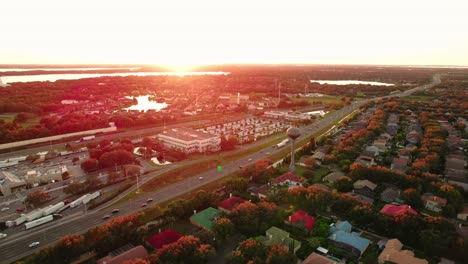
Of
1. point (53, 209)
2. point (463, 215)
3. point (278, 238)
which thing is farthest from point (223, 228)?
point (463, 215)

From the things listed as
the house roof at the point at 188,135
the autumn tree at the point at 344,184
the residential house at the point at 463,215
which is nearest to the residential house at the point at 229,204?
the autumn tree at the point at 344,184

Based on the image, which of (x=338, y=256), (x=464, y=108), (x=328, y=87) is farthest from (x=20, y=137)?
(x=328, y=87)

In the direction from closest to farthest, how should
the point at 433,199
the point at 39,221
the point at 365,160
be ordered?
the point at 39,221 < the point at 433,199 < the point at 365,160

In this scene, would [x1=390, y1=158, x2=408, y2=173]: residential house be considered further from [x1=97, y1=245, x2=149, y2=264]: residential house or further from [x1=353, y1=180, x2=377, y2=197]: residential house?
[x1=97, y1=245, x2=149, y2=264]: residential house

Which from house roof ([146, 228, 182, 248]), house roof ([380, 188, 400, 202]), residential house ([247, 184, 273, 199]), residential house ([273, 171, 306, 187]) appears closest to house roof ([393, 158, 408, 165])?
house roof ([380, 188, 400, 202])

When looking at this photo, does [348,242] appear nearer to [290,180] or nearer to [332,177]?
[290,180]

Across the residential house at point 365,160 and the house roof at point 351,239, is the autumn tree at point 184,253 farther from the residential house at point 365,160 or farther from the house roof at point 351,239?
the residential house at point 365,160

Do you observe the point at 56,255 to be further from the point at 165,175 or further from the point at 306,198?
the point at 306,198
